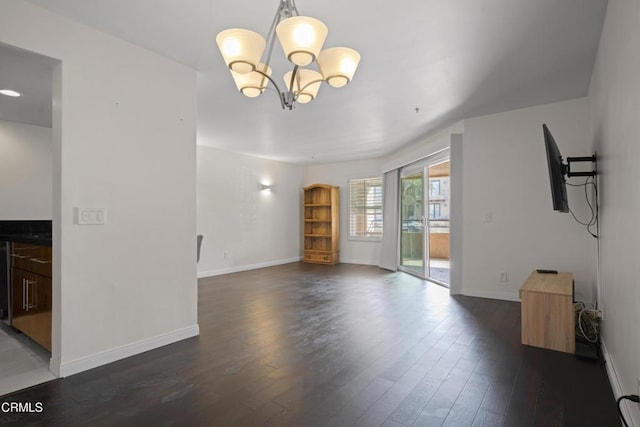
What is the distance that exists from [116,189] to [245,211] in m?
4.31

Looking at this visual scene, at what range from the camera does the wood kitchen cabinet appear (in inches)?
97.2

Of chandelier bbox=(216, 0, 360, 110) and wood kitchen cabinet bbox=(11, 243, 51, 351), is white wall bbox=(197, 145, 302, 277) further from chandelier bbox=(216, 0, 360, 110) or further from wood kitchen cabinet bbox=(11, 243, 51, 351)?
chandelier bbox=(216, 0, 360, 110)

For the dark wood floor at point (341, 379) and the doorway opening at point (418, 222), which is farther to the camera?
the doorway opening at point (418, 222)

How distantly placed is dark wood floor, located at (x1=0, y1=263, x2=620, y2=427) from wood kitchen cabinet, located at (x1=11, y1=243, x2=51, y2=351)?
0.64 m

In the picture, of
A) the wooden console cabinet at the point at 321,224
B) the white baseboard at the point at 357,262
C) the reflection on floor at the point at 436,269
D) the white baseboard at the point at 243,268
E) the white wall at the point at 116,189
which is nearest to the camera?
the white wall at the point at 116,189

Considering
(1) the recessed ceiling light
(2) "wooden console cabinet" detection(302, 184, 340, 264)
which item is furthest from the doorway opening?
(1) the recessed ceiling light

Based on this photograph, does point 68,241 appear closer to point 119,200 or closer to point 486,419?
point 119,200

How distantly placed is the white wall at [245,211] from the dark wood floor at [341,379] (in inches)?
110

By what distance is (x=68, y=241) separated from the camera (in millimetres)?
2225

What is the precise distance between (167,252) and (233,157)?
159 inches

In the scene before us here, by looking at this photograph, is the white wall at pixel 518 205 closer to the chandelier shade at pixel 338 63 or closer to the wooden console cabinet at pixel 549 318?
the wooden console cabinet at pixel 549 318

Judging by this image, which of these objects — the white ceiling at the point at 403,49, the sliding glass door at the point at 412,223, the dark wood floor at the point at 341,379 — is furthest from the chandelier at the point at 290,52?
the sliding glass door at the point at 412,223

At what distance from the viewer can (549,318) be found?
2.69 meters

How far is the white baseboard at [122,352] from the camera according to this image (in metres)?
2.22
